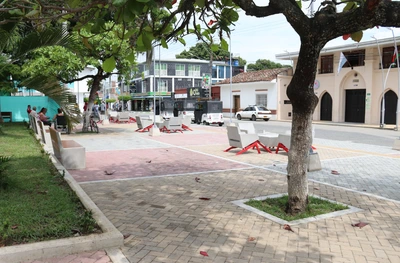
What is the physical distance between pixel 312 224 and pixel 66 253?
120 inches

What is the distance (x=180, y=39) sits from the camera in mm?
6336

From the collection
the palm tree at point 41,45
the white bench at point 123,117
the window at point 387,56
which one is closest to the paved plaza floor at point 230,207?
the palm tree at point 41,45

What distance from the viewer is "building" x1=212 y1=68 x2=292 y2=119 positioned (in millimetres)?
39197

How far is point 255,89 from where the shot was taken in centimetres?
4159

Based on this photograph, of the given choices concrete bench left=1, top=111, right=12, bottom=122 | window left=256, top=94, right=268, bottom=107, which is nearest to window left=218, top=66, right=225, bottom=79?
window left=256, top=94, right=268, bottom=107

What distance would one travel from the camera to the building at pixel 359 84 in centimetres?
2923

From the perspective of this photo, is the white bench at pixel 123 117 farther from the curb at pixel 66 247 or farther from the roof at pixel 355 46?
the curb at pixel 66 247

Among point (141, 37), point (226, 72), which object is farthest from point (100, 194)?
point (226, 72)

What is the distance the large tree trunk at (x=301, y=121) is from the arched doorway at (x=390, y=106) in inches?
1089

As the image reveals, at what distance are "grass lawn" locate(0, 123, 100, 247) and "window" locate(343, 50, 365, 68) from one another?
29.1 meters

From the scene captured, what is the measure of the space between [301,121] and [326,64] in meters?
31.7

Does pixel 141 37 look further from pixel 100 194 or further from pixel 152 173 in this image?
pixel 152 173

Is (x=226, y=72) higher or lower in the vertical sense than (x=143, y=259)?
higher

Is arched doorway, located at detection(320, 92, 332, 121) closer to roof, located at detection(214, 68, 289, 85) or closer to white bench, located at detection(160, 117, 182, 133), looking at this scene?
roof, located at detection(214, 68, 289, 85)
